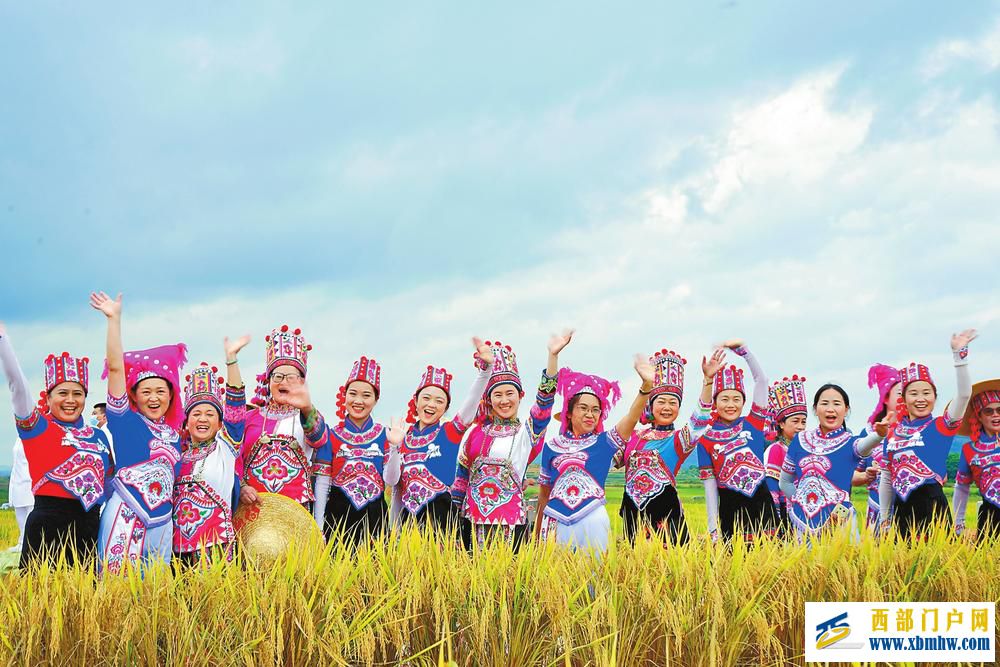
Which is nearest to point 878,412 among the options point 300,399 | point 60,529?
point 300,399

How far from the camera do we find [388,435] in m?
6.68

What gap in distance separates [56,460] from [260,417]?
151 centimetres

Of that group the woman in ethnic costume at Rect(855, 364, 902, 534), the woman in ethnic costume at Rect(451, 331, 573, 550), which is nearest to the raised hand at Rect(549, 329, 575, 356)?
the woman in ethnic costume at Rect(451, 331, 573, 550)

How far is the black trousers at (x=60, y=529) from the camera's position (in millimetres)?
5441

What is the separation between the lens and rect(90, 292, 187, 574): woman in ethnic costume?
557 cm

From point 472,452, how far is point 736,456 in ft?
7.93

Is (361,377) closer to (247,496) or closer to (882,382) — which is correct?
(247,496)

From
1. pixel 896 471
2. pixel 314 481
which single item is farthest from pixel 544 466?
pixel 896 471

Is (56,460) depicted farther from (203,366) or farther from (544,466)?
(544,466)

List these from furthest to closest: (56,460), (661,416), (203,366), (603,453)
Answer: (661,416)
(603,453)
(203,366)
(56,460)

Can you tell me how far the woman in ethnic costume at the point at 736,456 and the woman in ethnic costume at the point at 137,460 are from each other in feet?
14.2

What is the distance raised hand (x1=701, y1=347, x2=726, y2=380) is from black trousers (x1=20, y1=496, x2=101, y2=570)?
4.52 m

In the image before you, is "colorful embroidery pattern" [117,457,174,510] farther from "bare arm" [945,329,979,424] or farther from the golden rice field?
"bare arm" [945,329,979,424]

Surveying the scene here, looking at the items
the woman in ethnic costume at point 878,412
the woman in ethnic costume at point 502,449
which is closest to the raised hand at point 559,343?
the woman in ethnic costume at point 502,449
